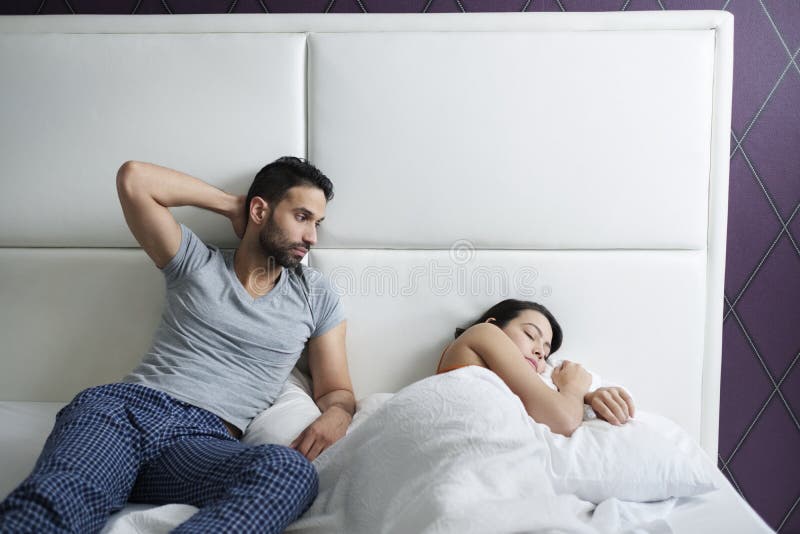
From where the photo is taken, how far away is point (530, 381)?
1.35 metres

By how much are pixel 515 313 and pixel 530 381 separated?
27cm

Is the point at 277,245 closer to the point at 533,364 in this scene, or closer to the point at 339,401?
the point at 339,401

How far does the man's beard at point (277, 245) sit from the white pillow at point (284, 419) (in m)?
0.32

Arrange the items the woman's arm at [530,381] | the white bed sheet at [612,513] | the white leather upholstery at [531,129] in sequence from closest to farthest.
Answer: the white bed sheet at [612,513]
the woman's arm at [530,381]
the white leather upholstery at [531,129]

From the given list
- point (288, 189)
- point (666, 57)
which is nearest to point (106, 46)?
point (288, 189)

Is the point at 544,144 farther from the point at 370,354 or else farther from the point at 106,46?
the point at 106,46

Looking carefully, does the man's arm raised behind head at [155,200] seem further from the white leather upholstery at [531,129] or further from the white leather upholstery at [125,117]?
the white leather upholstery at [531,129]

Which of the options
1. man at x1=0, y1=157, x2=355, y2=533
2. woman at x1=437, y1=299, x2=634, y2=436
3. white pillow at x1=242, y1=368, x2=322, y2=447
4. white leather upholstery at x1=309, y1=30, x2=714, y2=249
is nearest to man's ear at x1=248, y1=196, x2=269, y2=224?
man at x1=0, y1=157, x2=355, y2=533

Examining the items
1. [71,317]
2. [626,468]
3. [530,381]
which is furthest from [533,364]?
[71,317]

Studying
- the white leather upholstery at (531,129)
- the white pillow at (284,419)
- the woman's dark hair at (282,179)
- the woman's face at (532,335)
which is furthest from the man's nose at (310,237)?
the woman's face at (532,335)

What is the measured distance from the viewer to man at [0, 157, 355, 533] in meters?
1.13

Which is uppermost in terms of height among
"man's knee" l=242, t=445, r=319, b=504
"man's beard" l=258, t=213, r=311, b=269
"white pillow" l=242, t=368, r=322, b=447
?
"man's beard" l=258, t=213, r=311, b=269

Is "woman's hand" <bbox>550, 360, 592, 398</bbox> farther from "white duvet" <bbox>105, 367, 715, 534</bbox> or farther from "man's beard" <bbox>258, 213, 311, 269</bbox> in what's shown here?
"man's beard" <bbox>258, 213, 311, 269</bbox>

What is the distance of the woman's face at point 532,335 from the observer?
5.01 ft
